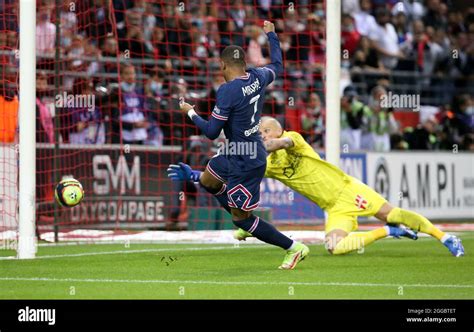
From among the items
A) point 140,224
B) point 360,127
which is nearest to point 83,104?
point 140,224

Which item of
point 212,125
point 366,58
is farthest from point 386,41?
point 212,125

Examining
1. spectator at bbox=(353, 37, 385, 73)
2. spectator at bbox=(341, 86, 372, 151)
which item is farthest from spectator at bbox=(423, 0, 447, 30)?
spectator at bbox=(341, 86, 372, 151)

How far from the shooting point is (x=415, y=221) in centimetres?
1221

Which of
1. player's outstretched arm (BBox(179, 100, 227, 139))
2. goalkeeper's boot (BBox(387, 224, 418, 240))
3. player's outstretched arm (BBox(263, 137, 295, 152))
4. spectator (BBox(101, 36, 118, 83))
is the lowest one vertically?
goalkeeper's boot (BBox(387, 224, 418, 240))

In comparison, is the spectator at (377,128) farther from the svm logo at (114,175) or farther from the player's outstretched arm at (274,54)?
the player's outstretched arm at (274,54)

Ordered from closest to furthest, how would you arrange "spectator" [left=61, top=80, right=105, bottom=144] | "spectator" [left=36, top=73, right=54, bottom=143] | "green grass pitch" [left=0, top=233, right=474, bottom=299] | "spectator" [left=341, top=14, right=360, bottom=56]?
"green grass pitch" [left=0, top=233, right=474, bottom=299], "spectator" [left=36, top=73, right=54, bottom=143], "spectator" [left=61, top=80, right=105, bottom=144], "spectator" [left=341, top=14, right=360, bottom=56]

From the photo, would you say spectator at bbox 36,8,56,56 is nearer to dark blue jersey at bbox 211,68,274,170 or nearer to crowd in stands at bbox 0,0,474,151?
crowd in stands at bbox 0,0,474,151

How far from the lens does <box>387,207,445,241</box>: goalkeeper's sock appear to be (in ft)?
39.9

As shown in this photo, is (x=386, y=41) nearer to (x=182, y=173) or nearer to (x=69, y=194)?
(x=182, y=173)

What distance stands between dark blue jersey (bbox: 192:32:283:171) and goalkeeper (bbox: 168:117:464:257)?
1.38m

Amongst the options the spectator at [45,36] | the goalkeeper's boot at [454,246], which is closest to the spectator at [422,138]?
the spectator at [45,36]

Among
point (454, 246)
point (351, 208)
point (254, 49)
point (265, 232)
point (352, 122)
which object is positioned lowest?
point (454, 246)
